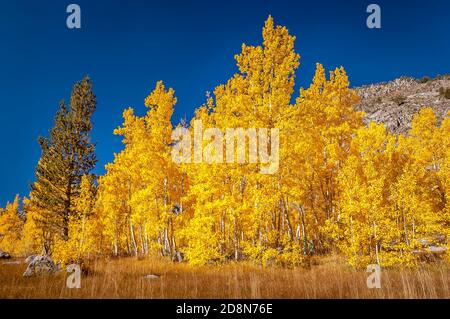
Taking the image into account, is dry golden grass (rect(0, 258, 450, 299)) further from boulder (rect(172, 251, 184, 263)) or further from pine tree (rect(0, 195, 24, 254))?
pine tree (rect(0, 195, 24, 254))

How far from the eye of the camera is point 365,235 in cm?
1155

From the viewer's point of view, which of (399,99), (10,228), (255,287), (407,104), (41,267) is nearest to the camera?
(255,287)

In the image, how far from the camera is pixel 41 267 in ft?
39.8

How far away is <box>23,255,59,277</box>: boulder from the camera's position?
470 inches

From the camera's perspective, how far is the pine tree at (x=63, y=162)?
22156mm

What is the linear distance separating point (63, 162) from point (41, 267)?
39.4 feet

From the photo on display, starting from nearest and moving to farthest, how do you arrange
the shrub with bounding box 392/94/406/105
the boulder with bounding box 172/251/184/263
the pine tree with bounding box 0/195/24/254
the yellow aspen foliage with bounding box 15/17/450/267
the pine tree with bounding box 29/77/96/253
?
the yellow aspen foliage with bounding box 15/17/450/267 → the boulder with bounding box 172/251/184/263 → the pine tree with bounding box 29/77/96/253 → the pine tree with bounding box 0/195/24/254 → the shrub with bounding box 392/94/406/105

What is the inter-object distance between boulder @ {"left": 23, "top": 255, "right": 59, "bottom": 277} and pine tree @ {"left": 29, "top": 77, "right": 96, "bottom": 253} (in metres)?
9.69

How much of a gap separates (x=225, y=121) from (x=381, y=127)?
10.8 m

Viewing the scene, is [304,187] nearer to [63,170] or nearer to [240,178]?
[240,178]
